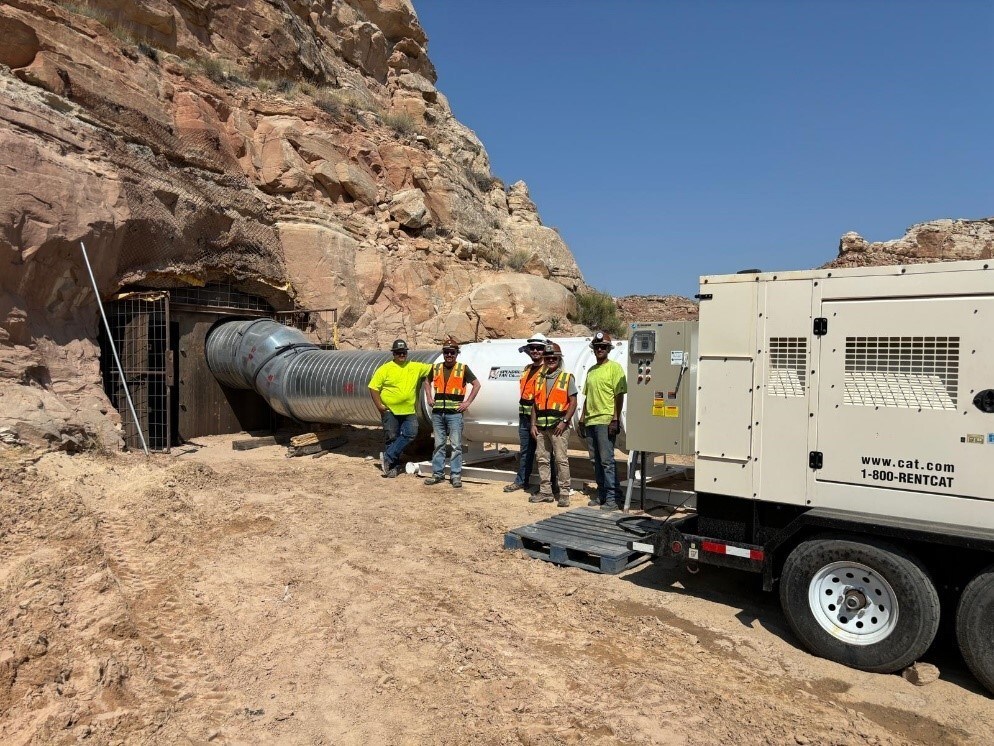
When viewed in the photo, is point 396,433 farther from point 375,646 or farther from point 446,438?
point 375,646

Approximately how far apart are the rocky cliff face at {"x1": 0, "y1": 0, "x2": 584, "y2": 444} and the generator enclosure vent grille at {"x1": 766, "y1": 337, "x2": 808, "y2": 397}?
27.1ft

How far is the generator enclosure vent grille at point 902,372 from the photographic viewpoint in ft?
13.6

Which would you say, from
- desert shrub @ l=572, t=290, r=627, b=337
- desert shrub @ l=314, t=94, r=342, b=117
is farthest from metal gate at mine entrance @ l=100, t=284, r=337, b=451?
desert shrub @ l=572, t=290, r=627, b=337

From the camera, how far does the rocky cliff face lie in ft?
31.8

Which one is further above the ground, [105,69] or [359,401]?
[105,69]

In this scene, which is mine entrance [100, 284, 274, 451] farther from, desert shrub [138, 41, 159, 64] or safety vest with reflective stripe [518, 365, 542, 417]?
safety vest with reflective stripe [518, 365, 542, 417]

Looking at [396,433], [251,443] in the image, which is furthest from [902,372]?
[251,443]

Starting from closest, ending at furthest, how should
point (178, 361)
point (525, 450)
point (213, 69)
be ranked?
point (525, 450)
point (178, 361)
point (213, 69)

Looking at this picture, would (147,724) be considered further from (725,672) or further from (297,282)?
(297,282)

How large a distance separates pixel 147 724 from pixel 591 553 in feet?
12.2

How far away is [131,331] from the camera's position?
11484 millimetres

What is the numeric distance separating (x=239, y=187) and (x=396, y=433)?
8025 mm

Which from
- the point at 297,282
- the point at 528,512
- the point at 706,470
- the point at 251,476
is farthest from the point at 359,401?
the point at 706,470

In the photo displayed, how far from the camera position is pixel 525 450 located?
9328 mm
